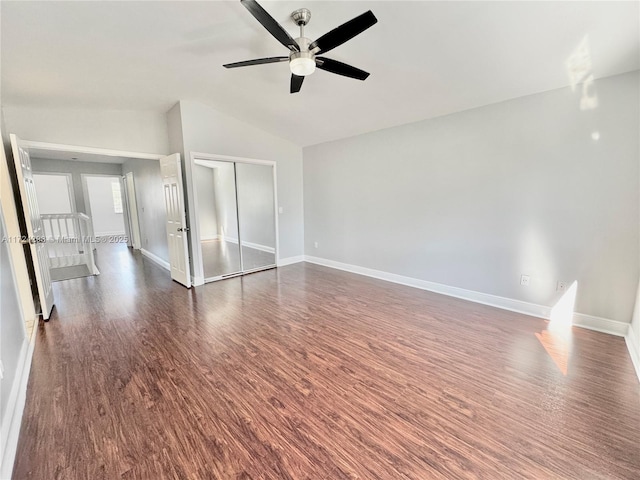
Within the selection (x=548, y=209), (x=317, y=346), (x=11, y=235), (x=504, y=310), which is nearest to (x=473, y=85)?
(x=548, y=209)

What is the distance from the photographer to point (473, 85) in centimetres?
296

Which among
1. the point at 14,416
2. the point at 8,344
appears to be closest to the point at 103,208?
the point at 8,344

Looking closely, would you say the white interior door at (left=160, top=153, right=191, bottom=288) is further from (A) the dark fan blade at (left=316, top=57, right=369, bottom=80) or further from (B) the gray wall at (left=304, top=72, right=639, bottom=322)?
(B) the gray wall at (left=304, top=72, right=639, bottom=322)

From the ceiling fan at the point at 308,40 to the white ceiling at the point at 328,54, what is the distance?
0.37 m

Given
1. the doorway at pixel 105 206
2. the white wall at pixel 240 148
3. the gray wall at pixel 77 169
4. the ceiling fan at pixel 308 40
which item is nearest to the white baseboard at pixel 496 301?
the white wall at pixel 240 148

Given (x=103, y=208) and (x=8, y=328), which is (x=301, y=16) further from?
(x=103, y=208)

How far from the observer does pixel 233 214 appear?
6.27 meters

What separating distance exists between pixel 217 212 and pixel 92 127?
2.78 m

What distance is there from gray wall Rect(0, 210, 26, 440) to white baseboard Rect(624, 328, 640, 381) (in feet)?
14.6

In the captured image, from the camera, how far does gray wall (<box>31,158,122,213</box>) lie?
6.64 metres

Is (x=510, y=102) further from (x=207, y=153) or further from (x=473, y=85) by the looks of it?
(x=207, y=153)

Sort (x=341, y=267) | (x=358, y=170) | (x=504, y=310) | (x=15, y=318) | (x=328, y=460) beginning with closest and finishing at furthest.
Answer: (x=328, y=460) < (x=15, y=318) < (x=504, y=310) < (x=358, y=170) < (x=341, y=267)

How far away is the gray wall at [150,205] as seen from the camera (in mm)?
5473

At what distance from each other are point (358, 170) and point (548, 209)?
2720 millimetres
